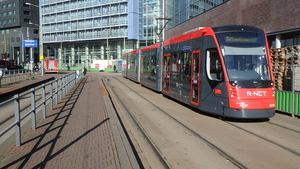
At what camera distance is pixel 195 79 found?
11.1 m

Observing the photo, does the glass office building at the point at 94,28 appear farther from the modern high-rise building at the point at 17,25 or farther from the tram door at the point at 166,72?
the tram door at the point at 166,72

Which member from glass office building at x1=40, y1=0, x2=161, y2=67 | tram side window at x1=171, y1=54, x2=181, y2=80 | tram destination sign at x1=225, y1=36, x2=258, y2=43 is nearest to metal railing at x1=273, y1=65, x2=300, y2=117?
tram destination sign at x1=225, y1=36, x2=258, y2=43

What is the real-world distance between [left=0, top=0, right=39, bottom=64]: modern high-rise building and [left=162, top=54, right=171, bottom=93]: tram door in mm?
72199

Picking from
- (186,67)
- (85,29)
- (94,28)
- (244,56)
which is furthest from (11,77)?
(85,29)

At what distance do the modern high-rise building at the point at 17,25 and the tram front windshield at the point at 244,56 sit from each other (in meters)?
78.8

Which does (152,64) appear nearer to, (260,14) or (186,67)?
(186,67)

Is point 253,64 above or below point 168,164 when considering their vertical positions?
above

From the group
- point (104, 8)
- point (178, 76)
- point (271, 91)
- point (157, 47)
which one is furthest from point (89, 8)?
point (271, 91)

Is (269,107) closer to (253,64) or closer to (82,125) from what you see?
(253,64)

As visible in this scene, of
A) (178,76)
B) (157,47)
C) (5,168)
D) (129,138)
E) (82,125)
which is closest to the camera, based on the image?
(5,168)

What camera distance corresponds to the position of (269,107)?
924cm

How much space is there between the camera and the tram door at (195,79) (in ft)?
35.5

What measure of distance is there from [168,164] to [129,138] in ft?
7.01

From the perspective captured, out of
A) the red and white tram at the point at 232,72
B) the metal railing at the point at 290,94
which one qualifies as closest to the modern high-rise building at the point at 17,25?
the red and white tram at the point at 232,72
